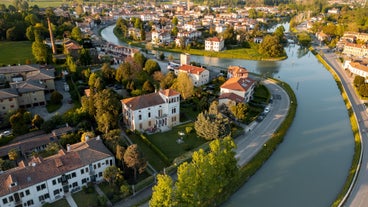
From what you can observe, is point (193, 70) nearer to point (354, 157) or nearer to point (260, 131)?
point (260, 131)

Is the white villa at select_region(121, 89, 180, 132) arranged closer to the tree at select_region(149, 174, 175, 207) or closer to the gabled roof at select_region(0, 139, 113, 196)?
the gabled roof at select_region(0, 139, 113, 196)

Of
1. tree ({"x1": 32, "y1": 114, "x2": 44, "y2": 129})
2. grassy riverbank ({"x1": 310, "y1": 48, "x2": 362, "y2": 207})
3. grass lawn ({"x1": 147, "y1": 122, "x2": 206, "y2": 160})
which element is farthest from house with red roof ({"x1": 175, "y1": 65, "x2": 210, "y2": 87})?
tree ({"x1": 32, "y1": 114, "x2": 44, "y2": 129})

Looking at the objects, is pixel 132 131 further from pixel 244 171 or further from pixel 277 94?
pixel 277 94

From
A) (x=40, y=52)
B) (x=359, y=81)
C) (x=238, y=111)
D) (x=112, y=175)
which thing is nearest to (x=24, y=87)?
(x=40, y=52)

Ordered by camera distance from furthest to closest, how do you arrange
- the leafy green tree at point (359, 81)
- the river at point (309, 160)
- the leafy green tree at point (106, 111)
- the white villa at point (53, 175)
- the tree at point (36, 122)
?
the leafy green tree at point (359, 81)
the tree at point (36, 122)
the leafy green tree at point (106, 111)
the river at point (309, 160)
the white villa at point (53, 175)

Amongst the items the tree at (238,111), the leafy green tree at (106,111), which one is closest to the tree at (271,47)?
the tree at (238,111)

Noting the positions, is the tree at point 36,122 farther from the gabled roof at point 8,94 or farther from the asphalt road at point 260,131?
the asphalt road at point 260,131
